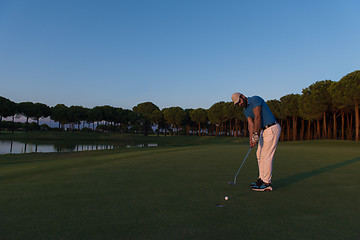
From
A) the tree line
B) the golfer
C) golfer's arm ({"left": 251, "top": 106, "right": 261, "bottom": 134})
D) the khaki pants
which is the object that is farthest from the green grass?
the tree line

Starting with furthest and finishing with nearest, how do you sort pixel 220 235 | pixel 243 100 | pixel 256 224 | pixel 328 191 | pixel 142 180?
pixel 142 180, pixel 243 100, pixel 328 191, pixel 256 224, pixel 220 235

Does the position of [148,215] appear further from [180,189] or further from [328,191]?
[328,191]

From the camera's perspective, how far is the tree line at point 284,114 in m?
34.1

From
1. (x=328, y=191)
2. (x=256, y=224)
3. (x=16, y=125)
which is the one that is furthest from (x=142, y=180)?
(x=16, y=125)

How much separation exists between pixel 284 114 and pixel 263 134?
2031 inches

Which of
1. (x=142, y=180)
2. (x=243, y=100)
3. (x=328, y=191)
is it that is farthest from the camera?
(x=142, y=180)

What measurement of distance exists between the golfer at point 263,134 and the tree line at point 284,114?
112 ft

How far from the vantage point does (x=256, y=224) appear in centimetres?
305

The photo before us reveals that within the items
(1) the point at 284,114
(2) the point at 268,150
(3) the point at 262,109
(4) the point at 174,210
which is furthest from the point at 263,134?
(1) the point at 284,114

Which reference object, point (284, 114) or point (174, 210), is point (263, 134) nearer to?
point (174, 210)

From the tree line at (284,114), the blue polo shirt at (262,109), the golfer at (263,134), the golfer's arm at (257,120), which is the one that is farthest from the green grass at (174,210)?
the tree line at (284,114)

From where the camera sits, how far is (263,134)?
537cm

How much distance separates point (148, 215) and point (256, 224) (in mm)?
1590

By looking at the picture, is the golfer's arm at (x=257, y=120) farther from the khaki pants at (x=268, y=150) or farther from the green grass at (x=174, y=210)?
the green grass at (x=174, y=210)
